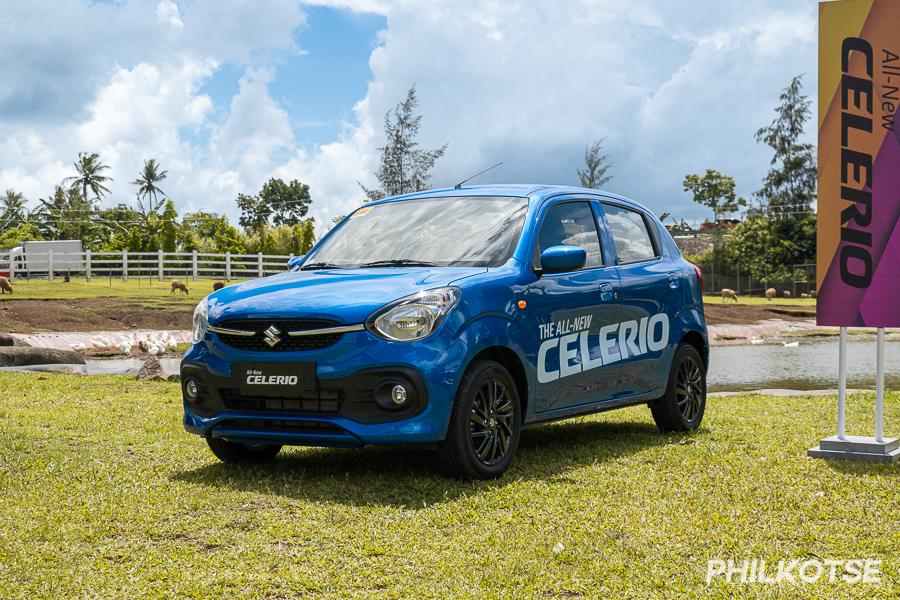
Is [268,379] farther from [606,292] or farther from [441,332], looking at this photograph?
[606,292]

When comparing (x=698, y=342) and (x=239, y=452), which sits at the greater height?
(x=698, y=342)

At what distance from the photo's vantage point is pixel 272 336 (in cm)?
630

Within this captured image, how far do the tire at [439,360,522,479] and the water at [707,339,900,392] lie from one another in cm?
911

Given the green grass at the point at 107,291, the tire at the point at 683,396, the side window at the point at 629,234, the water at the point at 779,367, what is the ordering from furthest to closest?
the green grass at the point at 107,291 → the water at the point at 779,367 → the tire at the point at 683,396 → the side window at the point at 629,234

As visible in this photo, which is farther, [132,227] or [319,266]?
[132,227]

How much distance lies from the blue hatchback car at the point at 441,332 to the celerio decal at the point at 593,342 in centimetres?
1

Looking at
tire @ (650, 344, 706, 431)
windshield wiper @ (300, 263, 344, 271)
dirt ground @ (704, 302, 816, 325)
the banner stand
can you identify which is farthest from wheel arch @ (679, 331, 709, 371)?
dirt ground @ (704, 302, 816, 325)

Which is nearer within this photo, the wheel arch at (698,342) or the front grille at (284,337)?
the front grille at (284,337)

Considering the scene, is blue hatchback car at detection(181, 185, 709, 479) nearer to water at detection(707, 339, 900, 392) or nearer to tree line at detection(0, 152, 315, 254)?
water at detection(707, 339, 900, 392)

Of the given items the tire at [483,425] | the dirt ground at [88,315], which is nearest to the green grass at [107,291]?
the dirt ground at [88,315]

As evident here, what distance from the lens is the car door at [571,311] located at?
23.2ft

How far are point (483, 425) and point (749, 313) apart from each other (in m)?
34.8

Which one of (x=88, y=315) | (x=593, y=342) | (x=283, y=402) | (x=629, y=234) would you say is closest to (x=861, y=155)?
(x=629, y=234)

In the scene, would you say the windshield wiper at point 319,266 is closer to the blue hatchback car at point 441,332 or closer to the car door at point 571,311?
the blue hatchback car at point 441,332
